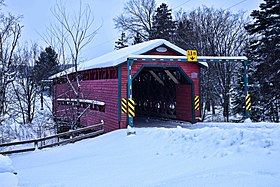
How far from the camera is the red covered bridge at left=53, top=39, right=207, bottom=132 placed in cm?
1114

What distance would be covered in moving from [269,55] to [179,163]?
13.1 m

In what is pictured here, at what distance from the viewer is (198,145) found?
19.5 ft

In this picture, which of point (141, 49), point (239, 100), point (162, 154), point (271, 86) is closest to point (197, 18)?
point (239, 100)

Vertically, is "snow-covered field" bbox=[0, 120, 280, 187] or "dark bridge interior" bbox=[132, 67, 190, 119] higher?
"dark bridge interior" bbox=[132, 67, 190, 119]

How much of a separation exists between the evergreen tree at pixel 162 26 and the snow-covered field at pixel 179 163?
965 inches

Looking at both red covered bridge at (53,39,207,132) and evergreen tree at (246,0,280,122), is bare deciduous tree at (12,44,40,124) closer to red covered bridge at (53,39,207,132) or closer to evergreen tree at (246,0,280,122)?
red covered bridge at (53,39,207,132)

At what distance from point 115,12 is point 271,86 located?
21.9 metres

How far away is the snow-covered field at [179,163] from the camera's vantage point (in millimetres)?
4097

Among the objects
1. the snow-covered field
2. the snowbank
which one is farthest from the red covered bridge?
the snowbank

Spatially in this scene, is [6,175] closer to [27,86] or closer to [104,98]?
[104,98]

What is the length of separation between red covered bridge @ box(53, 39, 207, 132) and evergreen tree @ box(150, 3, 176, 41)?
46.4 ft

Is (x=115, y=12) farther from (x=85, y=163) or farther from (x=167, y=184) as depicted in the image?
(x=167, y=184)

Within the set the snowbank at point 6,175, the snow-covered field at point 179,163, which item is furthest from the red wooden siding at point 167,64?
the snowbank at point 6,175

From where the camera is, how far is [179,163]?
5309 millimetres
